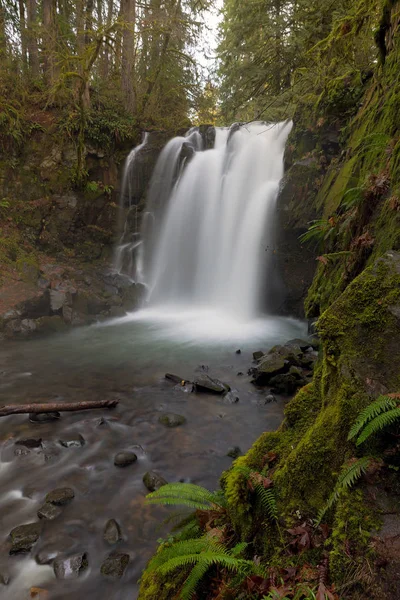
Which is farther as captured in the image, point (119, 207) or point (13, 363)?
point (119, 207)

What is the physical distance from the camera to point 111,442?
4.43 m

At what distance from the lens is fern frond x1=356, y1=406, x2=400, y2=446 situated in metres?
1.61

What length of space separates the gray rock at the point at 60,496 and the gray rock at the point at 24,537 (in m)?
0.29

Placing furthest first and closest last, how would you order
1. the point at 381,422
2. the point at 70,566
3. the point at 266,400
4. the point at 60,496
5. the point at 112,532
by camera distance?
the point at 266,400 → the point at 60,496 → the point at 112,532 → the point at 70,566 → the point at 381,422

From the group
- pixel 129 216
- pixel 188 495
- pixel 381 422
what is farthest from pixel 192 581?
pixel 129 216

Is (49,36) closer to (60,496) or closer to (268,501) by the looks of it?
(60,496)

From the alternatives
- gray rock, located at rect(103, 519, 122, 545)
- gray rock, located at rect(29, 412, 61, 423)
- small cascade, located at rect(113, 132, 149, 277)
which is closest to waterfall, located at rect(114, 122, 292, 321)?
small cascade, located at rect(113, 132, 149, 277)

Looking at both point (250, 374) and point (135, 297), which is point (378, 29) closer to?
point (250, 374)

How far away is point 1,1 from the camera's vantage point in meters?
14.3

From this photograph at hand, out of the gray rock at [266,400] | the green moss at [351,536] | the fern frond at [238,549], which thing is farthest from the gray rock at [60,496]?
the gray rock at [266,400]

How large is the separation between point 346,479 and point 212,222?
12.3 metres

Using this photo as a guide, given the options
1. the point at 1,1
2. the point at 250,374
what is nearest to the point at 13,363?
the point at 250,374

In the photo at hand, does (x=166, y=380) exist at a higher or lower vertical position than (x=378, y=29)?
lower

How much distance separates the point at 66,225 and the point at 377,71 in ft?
36.0
